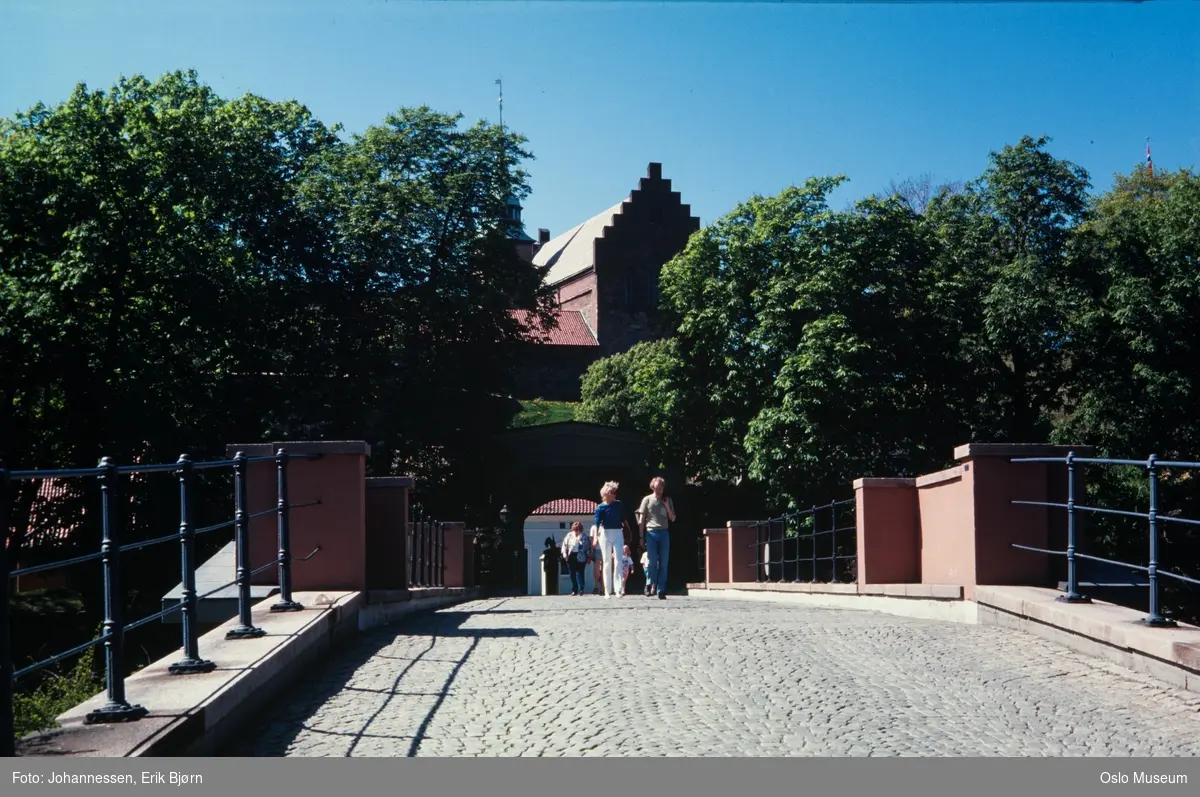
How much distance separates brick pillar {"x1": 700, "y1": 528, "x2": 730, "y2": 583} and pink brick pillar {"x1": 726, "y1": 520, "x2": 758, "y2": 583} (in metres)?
1.36

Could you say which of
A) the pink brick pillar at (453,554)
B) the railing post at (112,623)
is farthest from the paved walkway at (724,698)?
the pink brick pillar at (453,554)

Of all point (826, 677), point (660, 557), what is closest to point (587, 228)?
point (660, 557)

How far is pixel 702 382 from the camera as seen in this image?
3716 cm

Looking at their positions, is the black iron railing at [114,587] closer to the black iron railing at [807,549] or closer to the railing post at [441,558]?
the railing post at [441,558]

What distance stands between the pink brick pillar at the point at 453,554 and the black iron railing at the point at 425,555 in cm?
40

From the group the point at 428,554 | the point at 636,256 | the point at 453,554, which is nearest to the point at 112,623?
the point at 428,554

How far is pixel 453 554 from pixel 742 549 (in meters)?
5.55

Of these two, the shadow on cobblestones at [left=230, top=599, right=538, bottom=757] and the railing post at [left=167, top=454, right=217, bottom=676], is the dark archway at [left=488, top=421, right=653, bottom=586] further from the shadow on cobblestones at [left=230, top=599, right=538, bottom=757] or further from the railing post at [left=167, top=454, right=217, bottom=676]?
the railing post at [left=167, top=454, right=217, bottom=676]

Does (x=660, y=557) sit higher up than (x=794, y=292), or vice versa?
(x=794, y=292)

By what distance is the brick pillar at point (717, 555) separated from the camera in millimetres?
25969

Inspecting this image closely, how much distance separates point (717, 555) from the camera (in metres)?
26.4

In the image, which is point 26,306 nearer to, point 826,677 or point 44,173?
point 44,173

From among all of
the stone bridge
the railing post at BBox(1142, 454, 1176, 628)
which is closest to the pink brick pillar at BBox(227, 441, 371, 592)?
the stone bridge
